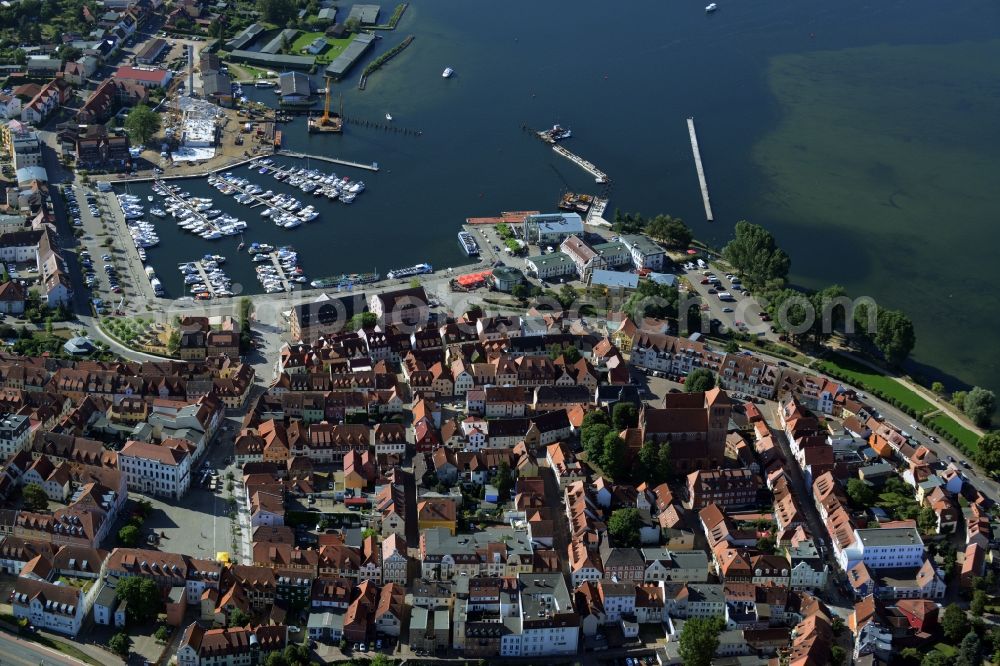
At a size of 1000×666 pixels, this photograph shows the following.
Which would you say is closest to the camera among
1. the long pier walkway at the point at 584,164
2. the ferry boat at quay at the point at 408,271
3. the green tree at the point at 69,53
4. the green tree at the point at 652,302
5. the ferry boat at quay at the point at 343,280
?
the green tree at the point at 652,302

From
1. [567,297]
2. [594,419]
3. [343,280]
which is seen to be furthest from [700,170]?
[594,419]

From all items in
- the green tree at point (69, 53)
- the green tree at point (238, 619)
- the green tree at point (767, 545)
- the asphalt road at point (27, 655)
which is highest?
the green tree at point (69, 53)

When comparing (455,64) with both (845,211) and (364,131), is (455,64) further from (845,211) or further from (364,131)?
(845,211)

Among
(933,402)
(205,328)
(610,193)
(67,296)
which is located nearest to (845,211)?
(610,193)

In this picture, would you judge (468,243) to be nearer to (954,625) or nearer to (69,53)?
(954,625)

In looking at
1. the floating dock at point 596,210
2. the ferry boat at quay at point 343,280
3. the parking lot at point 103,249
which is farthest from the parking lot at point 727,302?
the parking lot at point 103,249

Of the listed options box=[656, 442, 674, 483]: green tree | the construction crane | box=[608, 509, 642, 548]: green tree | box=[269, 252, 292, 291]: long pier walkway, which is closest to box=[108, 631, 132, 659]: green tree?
box=[608, 509, 642, 548]: green tree

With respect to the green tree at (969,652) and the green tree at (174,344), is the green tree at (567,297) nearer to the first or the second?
the green tree at (174,344)

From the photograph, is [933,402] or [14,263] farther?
[14,263]
